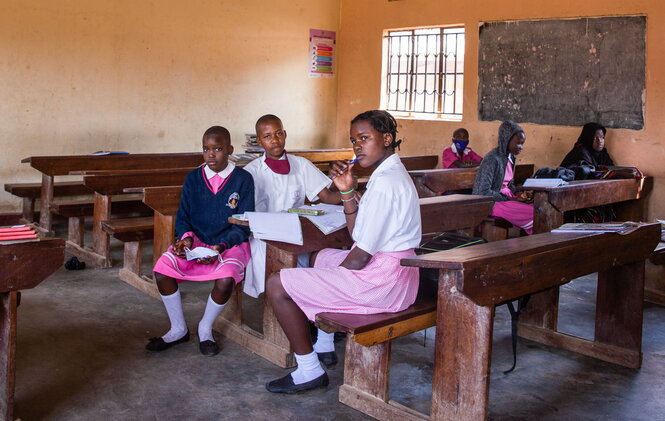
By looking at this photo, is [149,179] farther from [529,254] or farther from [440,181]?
[529,254]

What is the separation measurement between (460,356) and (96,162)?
4.30 m

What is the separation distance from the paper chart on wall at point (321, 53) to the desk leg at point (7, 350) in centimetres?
699

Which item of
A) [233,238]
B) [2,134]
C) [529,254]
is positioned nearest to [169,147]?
Result: [2,134]

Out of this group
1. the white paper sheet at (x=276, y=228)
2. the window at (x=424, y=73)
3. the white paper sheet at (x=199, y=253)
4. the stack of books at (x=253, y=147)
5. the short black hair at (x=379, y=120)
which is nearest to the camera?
the short black hair at (x=379, y=120)

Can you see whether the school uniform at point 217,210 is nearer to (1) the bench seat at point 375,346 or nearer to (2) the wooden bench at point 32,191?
(1) the bench seat at point 375,346

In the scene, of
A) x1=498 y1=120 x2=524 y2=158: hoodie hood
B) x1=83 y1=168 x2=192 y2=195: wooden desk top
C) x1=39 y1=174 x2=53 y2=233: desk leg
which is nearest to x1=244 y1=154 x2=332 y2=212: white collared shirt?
x1=83 y1=168 x2=192 y2=195: wooden desk top

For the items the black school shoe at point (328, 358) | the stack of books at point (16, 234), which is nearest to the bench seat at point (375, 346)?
the black school shoe at point (328, 358)

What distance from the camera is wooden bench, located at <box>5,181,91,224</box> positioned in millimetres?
6902

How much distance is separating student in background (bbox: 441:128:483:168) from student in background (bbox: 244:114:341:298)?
3.31 m

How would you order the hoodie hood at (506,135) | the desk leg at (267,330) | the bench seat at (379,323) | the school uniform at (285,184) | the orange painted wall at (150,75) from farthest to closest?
the orange painted wall at (150,75) → the hoodie hood at (506,135) → the school uniform at (285,184) → the desk leg at (267,330) → the bench seat at (379,323)

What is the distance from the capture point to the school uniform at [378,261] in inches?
123

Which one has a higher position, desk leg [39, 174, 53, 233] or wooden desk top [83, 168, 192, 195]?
wooden desk top [83, 168, 192, 195]

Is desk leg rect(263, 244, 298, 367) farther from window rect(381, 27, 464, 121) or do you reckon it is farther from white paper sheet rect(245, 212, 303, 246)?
window rect(381, 27, 464, 121)

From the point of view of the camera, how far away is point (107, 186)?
558 cm
